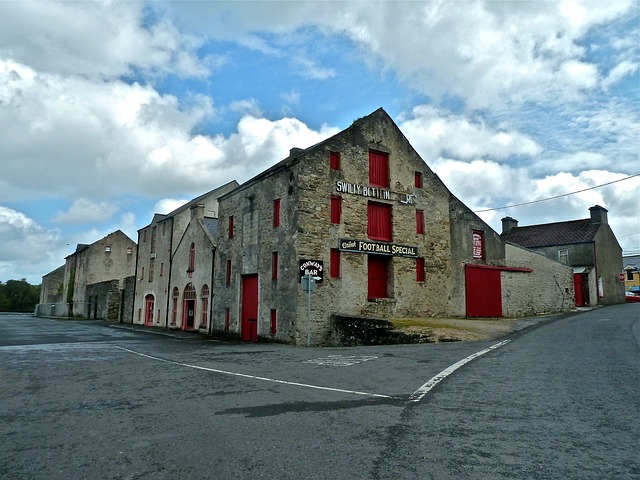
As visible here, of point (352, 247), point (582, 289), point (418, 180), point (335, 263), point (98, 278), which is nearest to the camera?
point (335, 263)

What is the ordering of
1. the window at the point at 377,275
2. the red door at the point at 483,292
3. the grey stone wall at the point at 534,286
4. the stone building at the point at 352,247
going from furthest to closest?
the grey stone wall at the point at 534,286, the red door at the point at 483,292, the window at the point at 377,275, the stone building at the point at 352,247

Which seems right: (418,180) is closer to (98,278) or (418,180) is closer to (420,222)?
(420,222)

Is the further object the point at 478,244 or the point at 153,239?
the point at 153,239

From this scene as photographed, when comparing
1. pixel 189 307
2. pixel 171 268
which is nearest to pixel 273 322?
pixel 189 307

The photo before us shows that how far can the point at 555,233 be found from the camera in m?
44.7

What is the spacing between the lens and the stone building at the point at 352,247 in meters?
20.3

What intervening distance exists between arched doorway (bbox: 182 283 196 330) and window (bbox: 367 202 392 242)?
13925 mm

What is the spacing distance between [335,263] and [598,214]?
3294cm

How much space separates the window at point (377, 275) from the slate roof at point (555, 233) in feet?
87.4

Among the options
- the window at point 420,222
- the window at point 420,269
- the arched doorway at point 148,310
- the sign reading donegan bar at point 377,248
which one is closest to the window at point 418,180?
the window at point 420,222

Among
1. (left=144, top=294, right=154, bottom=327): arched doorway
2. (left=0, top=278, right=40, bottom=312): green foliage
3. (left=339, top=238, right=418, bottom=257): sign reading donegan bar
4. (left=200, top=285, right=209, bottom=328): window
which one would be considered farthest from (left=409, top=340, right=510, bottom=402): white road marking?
(left=0, top=278, right=40, bottom=312): green foliage

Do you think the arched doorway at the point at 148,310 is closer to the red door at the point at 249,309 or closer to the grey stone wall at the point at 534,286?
the red door at the point at 249,309

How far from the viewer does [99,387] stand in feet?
28.8

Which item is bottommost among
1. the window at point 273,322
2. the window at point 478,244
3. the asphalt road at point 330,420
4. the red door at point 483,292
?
the asphalt road at point 330,420
